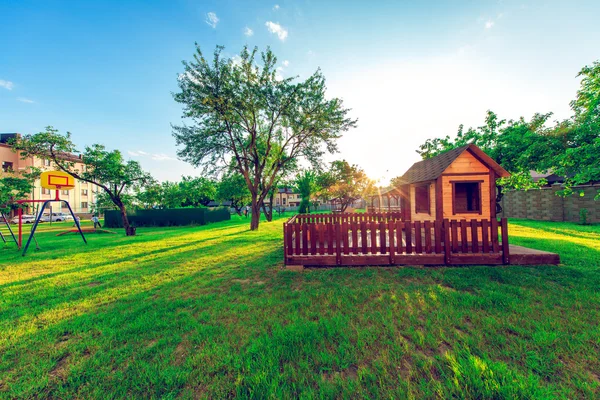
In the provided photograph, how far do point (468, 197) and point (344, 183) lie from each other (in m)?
20.9

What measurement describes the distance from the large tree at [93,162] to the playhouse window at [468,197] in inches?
773

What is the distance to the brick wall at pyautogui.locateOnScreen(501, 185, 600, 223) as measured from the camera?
14172 millimetres

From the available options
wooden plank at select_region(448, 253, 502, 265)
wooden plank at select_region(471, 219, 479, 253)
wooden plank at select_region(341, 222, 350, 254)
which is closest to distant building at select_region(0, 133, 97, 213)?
wooden plank at select_region(341, 222, 350, 254)

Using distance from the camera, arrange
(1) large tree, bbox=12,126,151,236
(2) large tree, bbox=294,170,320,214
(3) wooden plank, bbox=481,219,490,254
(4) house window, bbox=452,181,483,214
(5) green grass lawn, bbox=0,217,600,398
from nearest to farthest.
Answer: (5) green grass lawn, bbox=0,217,600,398
(3) wooden plank, bbox=481,219,490,254
(4) house window, bbox=452,181,483,214
(1) large tree, bbox=12,126,151,236
(2) large tree, bbox=294,170,320,214

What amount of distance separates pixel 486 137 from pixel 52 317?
2005 centimetres

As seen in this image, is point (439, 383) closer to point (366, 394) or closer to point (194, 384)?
point (366, 394)

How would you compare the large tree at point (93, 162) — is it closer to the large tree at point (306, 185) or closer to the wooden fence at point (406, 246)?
the wooden fence at point (406, 246)

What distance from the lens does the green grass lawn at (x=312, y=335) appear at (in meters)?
2.06

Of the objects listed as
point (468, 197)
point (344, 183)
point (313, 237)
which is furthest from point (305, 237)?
point (344, 183)

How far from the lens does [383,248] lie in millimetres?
5793

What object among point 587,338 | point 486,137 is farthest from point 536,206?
point 587,338

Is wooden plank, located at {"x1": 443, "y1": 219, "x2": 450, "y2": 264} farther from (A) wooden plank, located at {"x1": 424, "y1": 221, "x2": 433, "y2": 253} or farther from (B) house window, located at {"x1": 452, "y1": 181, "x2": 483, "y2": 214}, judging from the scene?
(B) house window, located at {"x1": 452, "y1": 181, "x2": 483, "y2": 214}

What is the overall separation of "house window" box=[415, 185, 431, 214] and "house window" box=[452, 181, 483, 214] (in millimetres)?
Result: 1017

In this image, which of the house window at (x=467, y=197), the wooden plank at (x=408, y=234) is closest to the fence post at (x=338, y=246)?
the wooden plank at (x=408, y=234)
